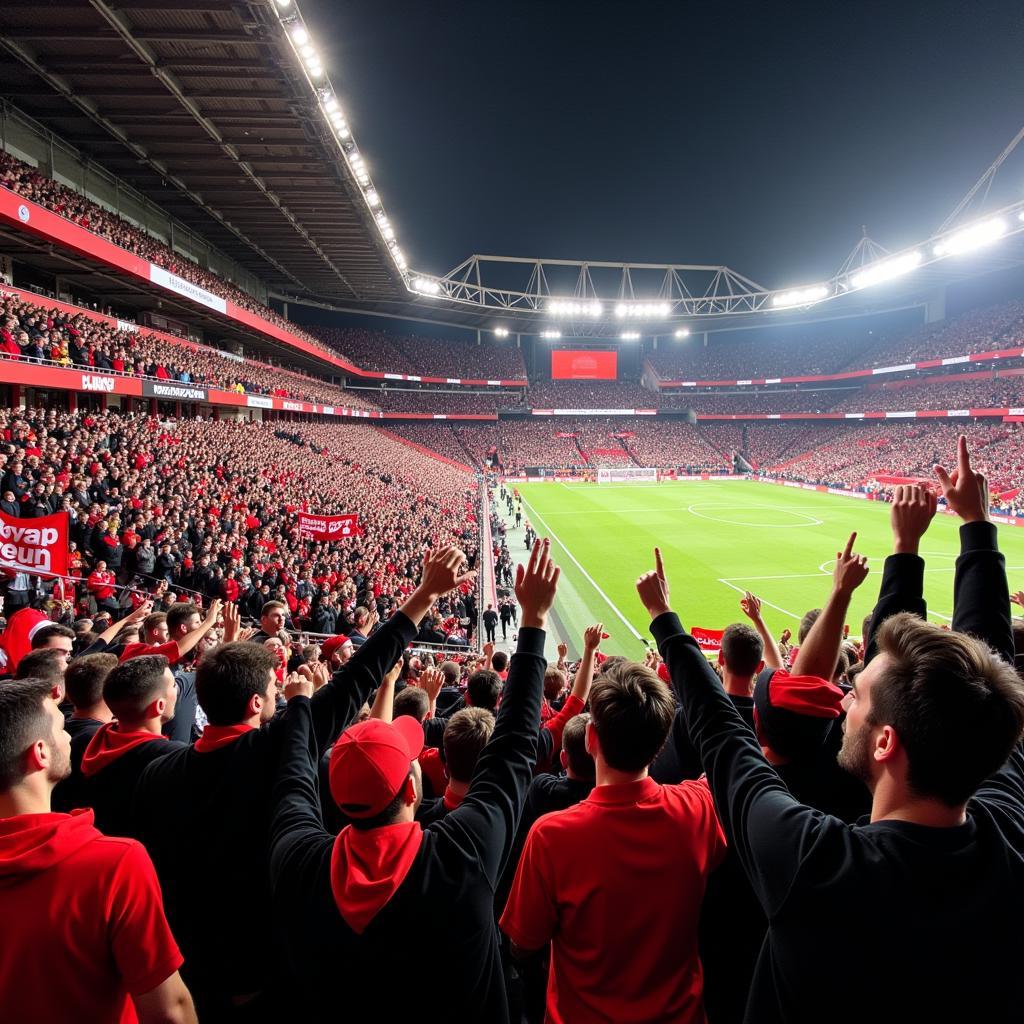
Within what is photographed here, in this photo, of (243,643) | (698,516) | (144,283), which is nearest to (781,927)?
(243,643)

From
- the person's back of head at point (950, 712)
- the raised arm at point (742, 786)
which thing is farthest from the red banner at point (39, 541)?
the person's back of head at point (950, 712)

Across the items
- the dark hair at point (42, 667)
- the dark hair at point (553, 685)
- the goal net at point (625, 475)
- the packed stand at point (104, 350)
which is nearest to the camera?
the dark hair at point (42, 667)

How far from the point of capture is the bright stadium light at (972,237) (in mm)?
A: 41250

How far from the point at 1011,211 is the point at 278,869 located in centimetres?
5619

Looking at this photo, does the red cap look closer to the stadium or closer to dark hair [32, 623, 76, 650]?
the stadium

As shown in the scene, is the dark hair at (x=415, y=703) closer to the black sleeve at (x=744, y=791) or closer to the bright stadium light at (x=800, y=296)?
the black sleeve at (x=744, y=791)

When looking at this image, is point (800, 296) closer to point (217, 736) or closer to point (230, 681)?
point (230, 681)

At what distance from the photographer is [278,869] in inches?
76.4

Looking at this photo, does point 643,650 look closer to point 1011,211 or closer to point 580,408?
point 1011,211

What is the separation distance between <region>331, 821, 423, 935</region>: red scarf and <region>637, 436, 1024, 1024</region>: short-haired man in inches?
41.1

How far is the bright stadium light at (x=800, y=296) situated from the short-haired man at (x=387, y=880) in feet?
243

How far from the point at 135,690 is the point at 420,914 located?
2.00 metres

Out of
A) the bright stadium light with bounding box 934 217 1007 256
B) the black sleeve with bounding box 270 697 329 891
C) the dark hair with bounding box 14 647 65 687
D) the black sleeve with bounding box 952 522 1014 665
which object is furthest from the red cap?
the bright stadium light with bounding box 934 217 1007 256

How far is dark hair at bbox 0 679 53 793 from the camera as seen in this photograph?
1955 mm
